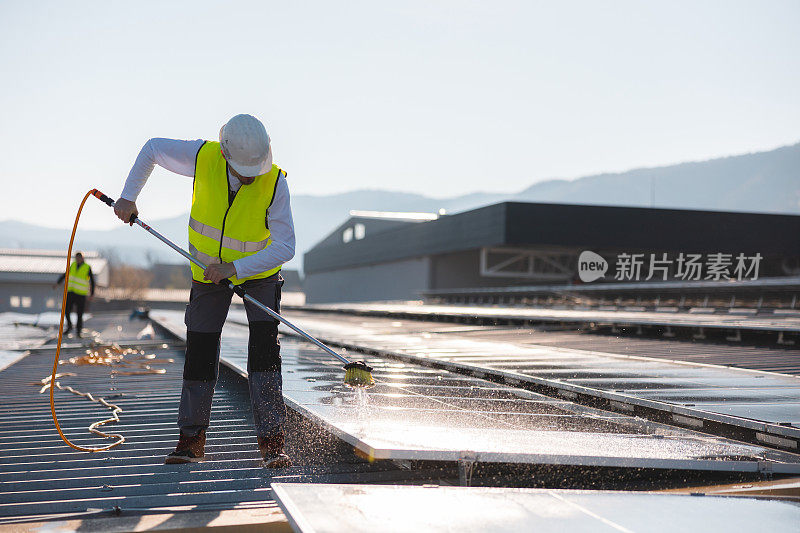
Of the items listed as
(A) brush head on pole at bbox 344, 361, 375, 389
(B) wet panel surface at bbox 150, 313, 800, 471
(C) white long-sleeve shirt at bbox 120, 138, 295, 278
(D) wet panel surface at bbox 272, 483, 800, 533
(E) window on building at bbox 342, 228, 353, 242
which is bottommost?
(D) wet panel surface at bbox 272, 483, 800, 533

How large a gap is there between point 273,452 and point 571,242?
126 feet

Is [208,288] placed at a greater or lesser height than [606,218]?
lesser

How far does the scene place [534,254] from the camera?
149 ft

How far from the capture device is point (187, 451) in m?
4.14

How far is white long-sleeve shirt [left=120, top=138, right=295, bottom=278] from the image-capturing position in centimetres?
414

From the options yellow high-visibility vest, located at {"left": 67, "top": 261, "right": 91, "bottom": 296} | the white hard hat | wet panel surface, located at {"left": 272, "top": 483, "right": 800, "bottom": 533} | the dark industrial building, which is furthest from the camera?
the dark industrial building

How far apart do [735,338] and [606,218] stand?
29092mm

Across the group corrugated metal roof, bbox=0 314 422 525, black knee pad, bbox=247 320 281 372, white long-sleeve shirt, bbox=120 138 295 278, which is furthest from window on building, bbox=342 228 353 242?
black knee pad, bbox=247 320 281 372

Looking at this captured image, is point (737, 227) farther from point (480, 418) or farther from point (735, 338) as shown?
point (480, 418)

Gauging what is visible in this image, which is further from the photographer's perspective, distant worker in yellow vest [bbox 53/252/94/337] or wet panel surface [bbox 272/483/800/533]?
distant worker in yellow vest [bbox 53/252/94/337]

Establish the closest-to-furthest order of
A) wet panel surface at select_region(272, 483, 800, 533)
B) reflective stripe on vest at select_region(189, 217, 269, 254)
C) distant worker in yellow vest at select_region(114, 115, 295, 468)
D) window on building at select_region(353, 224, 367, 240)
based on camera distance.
A: 1. wet panel surface at select_region(272, 483, 800, 533)
2. distant worker in yellow vest at select_region(114, 115, 295, 468)
3. reflective stripe on vest at select_region(189, 217, 269, 254)
4. window on building at select_region(353, 224, 367, 240)

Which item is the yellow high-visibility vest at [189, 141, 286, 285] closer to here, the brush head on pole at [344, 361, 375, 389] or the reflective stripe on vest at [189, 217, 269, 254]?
the reflective stripe on vest at [189, 217, 269, 254]

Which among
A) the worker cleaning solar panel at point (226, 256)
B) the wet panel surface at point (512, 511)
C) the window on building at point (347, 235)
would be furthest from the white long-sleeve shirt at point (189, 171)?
the window on building at point (347, 235)

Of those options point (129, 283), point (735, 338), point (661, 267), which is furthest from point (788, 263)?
point (129, 283)
